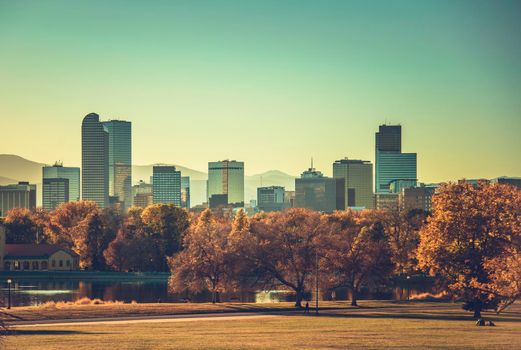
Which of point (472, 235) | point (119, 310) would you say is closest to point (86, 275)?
point (119, 310)

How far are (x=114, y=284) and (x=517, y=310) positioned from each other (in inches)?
2724

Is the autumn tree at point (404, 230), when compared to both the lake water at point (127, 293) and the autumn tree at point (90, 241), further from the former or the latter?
the autumn tree at point (90, 241)

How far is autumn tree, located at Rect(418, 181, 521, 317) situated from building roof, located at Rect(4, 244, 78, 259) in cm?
10290

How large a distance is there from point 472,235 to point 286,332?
20.6 m

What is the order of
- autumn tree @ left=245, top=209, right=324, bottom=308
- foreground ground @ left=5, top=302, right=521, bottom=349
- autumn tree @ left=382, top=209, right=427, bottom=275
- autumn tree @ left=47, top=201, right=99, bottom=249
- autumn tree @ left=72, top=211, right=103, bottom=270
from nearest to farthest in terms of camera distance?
foreground ground @ left=5, top=302, right=521, bottom=349
autumn tree @ left=245, top=209, right=324, bottom=308
autumn tree @ left=382, top=209, right=427, bottom=275
autumn tree @ left=72, top=211, right=103, bottom=270
autumn tree @ left=47, top=201, right=99, bottom=249

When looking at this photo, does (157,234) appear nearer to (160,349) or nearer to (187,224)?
(187,224)

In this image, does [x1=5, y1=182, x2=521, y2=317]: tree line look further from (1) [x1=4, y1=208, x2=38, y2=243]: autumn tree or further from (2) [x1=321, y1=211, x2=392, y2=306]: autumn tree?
(1) [x1=4, y1=208, x2=38, y2=243]: autumn tree

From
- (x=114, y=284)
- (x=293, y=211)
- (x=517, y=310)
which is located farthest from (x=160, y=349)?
(x=114, y=284)

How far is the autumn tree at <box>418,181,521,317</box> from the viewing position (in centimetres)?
A: 7050

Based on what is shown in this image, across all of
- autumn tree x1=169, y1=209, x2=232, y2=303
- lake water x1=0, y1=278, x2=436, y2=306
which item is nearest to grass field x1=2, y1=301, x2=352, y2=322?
autumn tree x1=169, y1=209, x2=232, y2=303

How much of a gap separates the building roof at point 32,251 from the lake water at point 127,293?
20810mm

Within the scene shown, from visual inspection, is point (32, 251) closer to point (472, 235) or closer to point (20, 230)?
point (20, 230)

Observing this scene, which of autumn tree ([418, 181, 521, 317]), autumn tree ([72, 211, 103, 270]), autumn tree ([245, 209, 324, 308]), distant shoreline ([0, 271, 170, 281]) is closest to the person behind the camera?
autumn tree ([418, 181, 521, 317])

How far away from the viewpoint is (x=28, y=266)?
162m
